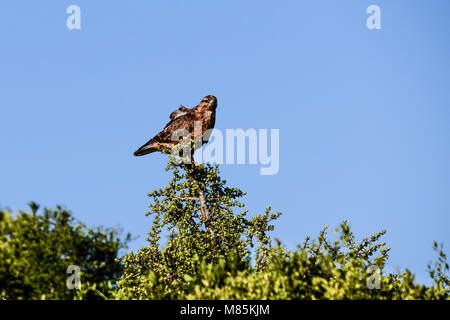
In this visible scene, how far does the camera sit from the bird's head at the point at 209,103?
1937cm

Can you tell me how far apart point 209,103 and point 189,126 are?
1315 mm

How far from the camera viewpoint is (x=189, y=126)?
19562 millimetres

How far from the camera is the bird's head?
19.4 metres

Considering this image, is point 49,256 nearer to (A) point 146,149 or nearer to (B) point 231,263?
(B) point 231,263

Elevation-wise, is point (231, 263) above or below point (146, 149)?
below

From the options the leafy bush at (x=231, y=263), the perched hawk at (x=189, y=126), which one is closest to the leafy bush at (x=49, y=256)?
the leafy bush at (x=231, y=263)

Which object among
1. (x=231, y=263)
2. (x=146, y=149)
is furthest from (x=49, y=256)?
(x=146, y=149)

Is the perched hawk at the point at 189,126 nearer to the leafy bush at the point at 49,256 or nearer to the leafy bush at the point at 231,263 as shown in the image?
the leafy bush at the point at 231,263

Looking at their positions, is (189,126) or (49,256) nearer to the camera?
(49,256)

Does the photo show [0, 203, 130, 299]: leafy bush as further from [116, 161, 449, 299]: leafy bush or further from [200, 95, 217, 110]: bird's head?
[200, 95, 217, 110]: bird's head

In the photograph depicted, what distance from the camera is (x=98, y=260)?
452 inches
